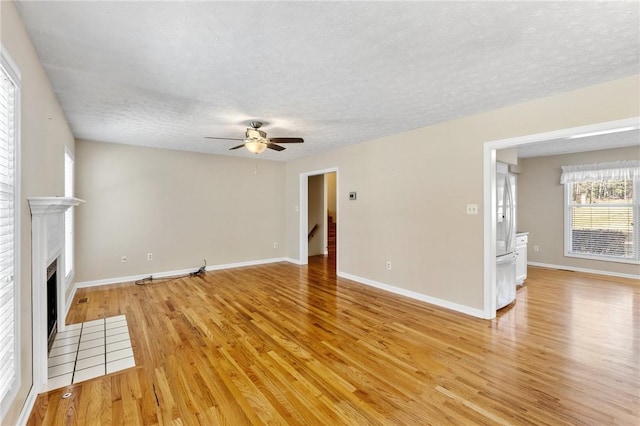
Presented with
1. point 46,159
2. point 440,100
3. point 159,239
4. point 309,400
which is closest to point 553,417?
point 309,400

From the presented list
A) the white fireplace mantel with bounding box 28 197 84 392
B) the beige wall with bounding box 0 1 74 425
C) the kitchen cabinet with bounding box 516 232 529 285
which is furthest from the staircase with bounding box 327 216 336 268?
the beige wall with bounding box 0 1 74 425

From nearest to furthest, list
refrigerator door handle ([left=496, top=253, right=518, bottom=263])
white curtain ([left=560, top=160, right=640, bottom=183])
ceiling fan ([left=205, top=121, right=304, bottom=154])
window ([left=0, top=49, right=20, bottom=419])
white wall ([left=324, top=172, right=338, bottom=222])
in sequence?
1. window ([left=0, top=49, right=20, bottom=419])
2. ceiling fan ([left=205, top=121, right=304, bottom=154])
3. refrigerator door handle ([left=496, top=253, right=518, bottom=263])
4. white curtain ([left=560, top=160, right=640, bottom=183])
5. white wall ([left=324, top=172, right=338, bottom=222])

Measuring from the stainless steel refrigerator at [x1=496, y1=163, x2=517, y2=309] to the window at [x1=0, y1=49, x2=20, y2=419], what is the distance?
4.49m

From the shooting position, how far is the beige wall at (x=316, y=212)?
8031 millimetres

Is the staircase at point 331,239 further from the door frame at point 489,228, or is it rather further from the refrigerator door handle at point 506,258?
the door frame at point 489,228

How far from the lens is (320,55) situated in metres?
2.16

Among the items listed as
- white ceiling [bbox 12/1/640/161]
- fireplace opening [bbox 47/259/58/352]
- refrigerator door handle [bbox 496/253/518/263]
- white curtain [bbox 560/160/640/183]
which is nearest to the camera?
white ceiling [bbox 12/1/640/161]

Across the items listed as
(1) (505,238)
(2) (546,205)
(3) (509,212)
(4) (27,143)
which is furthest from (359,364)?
(2) (546,205)

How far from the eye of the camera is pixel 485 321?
340 cm

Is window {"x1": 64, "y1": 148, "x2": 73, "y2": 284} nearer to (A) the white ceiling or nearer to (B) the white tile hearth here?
(A) the white ceiling

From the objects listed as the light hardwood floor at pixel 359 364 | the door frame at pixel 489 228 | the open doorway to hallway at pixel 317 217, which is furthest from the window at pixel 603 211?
the open doorway to hallway at pixel 317 217

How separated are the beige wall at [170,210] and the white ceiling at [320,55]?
172 centimetres

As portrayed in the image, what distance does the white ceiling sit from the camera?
1.69 m

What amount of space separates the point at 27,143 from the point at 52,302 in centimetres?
184
